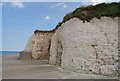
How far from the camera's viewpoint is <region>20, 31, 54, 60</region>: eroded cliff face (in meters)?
20.6

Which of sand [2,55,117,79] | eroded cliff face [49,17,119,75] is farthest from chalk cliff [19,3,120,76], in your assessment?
sand [2,55,117,79]

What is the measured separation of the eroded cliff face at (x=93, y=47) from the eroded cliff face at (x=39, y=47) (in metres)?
10.1

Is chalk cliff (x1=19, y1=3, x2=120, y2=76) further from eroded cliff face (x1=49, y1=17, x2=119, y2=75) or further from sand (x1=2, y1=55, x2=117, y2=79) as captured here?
sand (x1=2, y1=55, x2=117, y2=79)

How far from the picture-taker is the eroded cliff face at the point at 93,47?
9195 millimetres

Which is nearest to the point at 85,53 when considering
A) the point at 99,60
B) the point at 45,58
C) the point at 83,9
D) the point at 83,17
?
the point at 99,60

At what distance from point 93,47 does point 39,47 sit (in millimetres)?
12175

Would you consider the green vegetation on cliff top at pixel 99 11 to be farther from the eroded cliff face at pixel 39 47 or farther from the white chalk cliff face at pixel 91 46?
the eroded cliff face at pixel 39 47

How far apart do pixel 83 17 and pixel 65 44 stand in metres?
2.44

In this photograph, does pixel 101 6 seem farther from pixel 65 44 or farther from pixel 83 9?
pixel 65 44

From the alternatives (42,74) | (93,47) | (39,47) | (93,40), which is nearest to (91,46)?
(93,47)

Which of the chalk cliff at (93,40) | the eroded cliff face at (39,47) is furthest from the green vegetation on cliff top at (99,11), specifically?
the eroded cliff face at (39,47)

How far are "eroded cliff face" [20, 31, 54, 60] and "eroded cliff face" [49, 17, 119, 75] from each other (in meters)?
10.1

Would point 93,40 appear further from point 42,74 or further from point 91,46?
point 42,74

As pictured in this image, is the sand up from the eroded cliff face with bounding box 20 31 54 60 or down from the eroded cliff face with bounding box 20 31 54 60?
down
